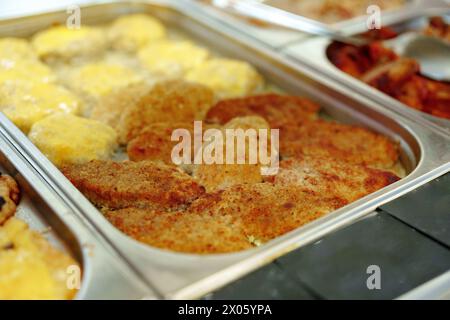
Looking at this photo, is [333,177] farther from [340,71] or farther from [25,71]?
[25,71]

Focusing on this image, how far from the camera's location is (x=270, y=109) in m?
2.20

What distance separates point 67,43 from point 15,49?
0.80 ft

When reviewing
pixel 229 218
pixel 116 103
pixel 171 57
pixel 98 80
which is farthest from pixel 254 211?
pixel 171 57

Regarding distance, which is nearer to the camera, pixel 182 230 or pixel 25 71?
pixel 182 230

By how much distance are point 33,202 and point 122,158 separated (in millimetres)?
473

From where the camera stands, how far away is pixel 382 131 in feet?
6.88

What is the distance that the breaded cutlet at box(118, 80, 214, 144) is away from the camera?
2.09 m

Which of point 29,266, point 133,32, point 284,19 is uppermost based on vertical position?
point 284,19

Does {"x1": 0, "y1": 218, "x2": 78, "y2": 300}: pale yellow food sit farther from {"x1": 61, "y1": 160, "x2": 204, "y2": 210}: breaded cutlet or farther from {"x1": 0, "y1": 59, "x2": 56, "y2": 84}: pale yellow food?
{"x1": 0, "y1": 59, "x2": 56, "y2": 84}: pale yellow food

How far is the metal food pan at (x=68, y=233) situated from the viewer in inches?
48.9

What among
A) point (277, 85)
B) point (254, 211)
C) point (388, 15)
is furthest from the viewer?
point (388, 15)

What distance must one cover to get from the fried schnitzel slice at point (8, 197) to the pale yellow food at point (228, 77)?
3.33ft

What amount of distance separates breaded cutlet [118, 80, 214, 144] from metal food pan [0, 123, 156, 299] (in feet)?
1.46
